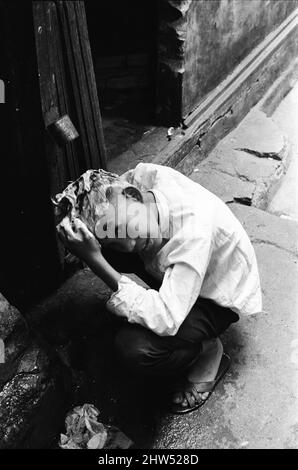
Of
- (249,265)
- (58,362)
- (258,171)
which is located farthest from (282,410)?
(258,171)

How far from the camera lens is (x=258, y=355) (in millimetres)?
2494

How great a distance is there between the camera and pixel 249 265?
2.20m

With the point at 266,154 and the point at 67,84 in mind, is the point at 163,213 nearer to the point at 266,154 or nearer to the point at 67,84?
the point at 67,84

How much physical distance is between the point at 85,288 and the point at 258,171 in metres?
1.92

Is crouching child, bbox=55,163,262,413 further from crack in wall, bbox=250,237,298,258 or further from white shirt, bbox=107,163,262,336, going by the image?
crack in wall, bbox=250,237,298,258

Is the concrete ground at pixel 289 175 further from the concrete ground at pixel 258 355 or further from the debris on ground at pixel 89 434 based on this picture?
the debris on ground at pixel 89 434

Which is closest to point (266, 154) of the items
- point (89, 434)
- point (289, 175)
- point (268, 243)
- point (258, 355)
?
point (289, 175)

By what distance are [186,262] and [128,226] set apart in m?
0.27

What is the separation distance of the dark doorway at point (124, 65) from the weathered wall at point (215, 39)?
0.27m

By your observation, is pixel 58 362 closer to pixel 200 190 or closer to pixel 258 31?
pixel 200 190

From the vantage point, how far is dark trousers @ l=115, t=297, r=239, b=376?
2.07 metres

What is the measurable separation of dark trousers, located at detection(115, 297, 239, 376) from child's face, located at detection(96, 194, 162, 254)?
0.38 m

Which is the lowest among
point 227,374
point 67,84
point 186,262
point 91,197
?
point 227,374

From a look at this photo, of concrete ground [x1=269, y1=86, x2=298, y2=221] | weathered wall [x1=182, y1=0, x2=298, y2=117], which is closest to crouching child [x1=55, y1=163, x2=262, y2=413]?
weathered wall [x1=182, y1=0, x2=298, y2=117]
